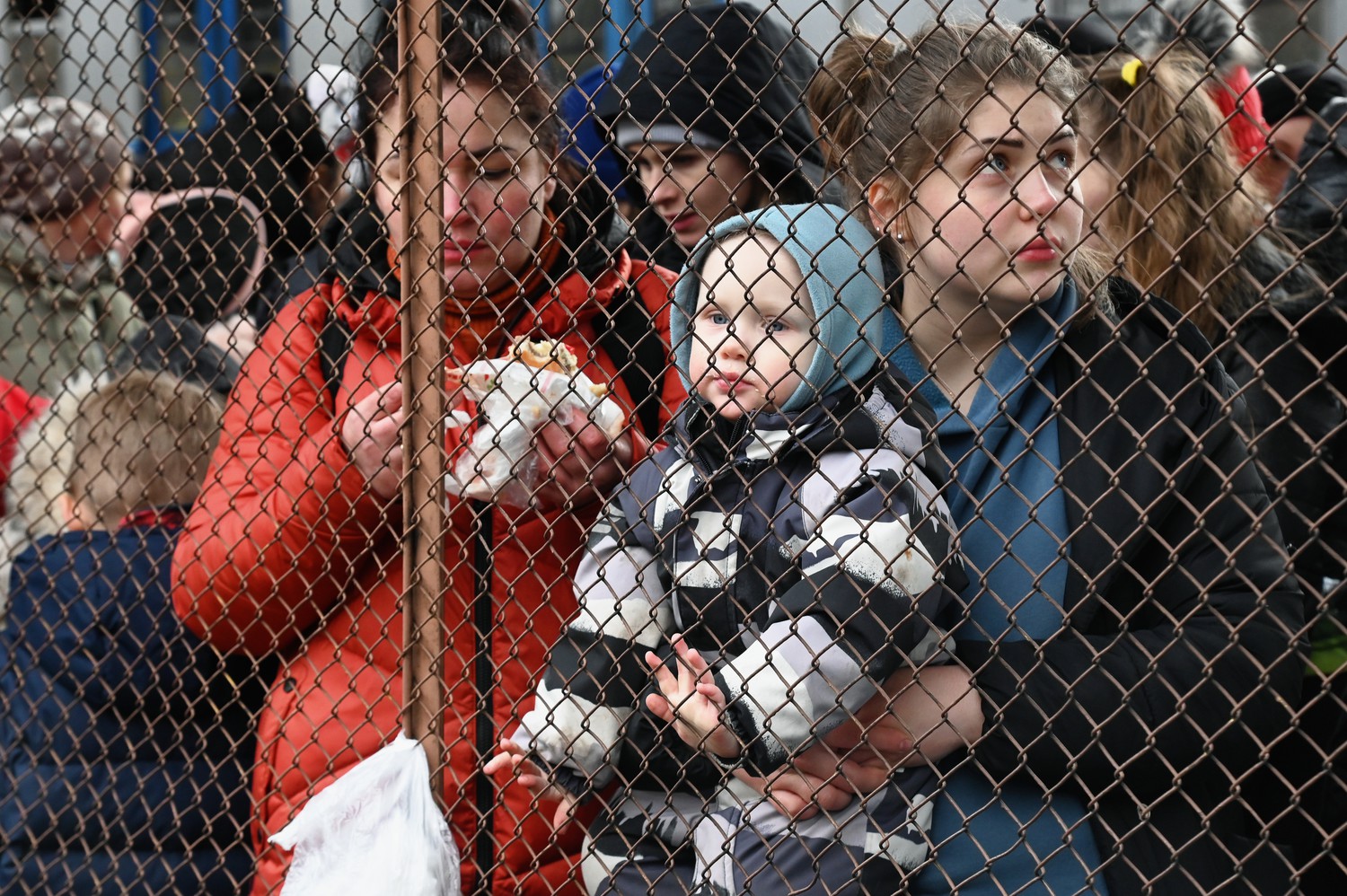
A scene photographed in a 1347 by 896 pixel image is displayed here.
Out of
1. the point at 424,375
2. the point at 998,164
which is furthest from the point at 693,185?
the point at 998,164

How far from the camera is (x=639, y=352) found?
2.30 metres

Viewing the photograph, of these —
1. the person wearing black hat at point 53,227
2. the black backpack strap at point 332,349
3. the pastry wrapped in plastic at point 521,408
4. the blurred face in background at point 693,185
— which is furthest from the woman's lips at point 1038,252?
the person wearing black hat at point 53,227

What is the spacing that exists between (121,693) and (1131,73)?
2360 millimetres

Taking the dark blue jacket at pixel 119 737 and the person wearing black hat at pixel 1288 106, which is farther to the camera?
the person wearing black hat at pixel 1288 106

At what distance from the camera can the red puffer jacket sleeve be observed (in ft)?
7.70

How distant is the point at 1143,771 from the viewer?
1.79 metres

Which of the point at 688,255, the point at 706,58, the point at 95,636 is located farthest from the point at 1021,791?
the point at 95,636

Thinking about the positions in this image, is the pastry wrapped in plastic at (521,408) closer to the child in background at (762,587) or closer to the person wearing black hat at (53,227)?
the child in background at (762,587)

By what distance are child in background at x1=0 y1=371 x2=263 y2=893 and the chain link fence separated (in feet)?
0.04

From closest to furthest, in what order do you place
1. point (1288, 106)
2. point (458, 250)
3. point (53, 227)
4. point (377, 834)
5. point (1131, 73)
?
point (377, 834) < point (458, 250) < point (1131, 73) < point (1288, 106) < point (53, 227)

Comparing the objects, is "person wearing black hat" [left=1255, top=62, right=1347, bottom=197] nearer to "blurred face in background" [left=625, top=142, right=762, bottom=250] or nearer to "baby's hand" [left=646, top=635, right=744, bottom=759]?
"blurred face in background" [left=625, top=142, right=762, bottom=250]

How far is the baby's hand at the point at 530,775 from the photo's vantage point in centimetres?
207

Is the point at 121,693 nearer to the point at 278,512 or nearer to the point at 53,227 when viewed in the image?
the point at 278,512

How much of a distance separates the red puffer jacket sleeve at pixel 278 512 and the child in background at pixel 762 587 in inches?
20.6
